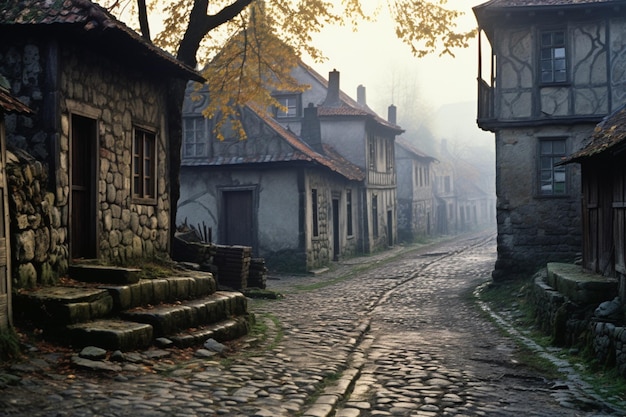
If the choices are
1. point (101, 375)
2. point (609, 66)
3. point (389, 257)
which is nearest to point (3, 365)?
point (101, 375)

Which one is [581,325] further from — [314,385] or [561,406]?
[314,385]

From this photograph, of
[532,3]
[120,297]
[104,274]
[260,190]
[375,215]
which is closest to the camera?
[120,297]

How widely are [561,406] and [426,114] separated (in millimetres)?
69301

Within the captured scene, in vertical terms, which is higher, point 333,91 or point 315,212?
point 333,91

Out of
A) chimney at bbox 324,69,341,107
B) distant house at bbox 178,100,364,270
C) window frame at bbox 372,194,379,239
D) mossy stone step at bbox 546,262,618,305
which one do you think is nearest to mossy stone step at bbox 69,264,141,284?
mossy stone step at bbox 546,262,618,305

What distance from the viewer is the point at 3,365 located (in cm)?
664

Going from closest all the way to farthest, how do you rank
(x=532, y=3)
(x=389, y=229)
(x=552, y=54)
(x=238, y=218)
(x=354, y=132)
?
1. (x=532, y=3)
2. (x=552, y=54)
3. (x=238, y=218)
4. (x=354, y=132)
5. (x=389, y=229)

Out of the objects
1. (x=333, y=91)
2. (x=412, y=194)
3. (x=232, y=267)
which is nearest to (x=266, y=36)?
(x=232, y=267)

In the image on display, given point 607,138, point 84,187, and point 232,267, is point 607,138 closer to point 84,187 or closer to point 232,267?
point 84,187

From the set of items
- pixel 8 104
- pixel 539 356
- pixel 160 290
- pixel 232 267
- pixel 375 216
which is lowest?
pixel 539 356

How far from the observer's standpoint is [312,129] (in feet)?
94.0

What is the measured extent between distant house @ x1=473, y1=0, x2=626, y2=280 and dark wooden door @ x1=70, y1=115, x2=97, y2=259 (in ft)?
34.8

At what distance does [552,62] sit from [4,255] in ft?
47.9

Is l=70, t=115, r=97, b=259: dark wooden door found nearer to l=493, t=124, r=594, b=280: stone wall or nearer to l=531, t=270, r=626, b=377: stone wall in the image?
l=531, t=270, r=626, b=377: stone wall
